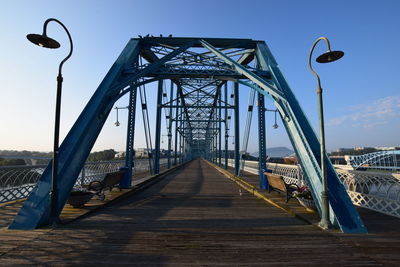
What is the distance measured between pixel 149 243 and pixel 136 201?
13.9ft

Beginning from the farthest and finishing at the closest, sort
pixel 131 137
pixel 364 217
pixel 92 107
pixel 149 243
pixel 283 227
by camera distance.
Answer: pixel 131 137, pixel 92 107, pixel 364 217, pixel 283 227, pixel 149 243

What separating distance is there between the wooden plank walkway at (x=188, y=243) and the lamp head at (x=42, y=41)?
4.42m

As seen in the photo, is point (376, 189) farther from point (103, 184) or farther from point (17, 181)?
point (17, 181)

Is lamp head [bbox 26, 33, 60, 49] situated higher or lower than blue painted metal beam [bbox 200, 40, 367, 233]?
higher

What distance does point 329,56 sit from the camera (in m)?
5.12

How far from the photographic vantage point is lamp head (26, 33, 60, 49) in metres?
4.78

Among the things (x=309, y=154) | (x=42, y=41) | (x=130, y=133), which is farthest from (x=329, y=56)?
(x=130, y=133)

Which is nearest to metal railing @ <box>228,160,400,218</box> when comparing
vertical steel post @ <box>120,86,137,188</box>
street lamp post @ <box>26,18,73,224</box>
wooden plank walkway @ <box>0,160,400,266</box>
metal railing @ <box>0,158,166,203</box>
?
wooden plank walkway @ <box>0,160,400,266</box>

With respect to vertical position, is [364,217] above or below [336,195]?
below

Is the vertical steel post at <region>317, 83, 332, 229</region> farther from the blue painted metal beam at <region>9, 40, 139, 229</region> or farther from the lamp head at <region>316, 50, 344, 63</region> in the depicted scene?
the blue painted metal beam at <region>9, 40, 139, 229</region>

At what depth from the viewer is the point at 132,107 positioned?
1098 centimetres

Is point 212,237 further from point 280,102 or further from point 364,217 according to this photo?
point 280,102

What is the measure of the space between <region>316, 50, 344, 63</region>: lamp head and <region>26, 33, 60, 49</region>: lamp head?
259 inches

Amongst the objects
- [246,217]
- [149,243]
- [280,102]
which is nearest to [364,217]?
[246,217]
